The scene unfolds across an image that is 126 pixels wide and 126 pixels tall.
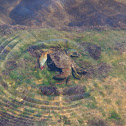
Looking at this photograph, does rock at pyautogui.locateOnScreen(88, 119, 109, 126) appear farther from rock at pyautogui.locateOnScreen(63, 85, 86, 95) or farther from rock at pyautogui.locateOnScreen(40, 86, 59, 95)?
rock at pyautogui.locateOnScreen(40, 86, 59, 95)

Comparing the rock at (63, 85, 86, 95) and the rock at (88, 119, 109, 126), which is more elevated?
the rock at (63, 85, 86, 95)

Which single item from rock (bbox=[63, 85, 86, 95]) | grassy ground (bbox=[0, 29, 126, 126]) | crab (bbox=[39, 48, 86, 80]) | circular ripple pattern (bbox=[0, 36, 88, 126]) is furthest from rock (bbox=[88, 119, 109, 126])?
crab (bbox=[39, 48, 86, 80])

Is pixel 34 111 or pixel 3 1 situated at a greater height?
pixel 3 1

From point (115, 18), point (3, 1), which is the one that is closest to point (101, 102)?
point (115, 18)

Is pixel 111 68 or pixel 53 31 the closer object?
pixel 111 68

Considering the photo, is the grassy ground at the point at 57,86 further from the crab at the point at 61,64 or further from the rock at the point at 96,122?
the crab at the point at 61,64

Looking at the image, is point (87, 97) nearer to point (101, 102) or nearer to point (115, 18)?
point (101, 102)
